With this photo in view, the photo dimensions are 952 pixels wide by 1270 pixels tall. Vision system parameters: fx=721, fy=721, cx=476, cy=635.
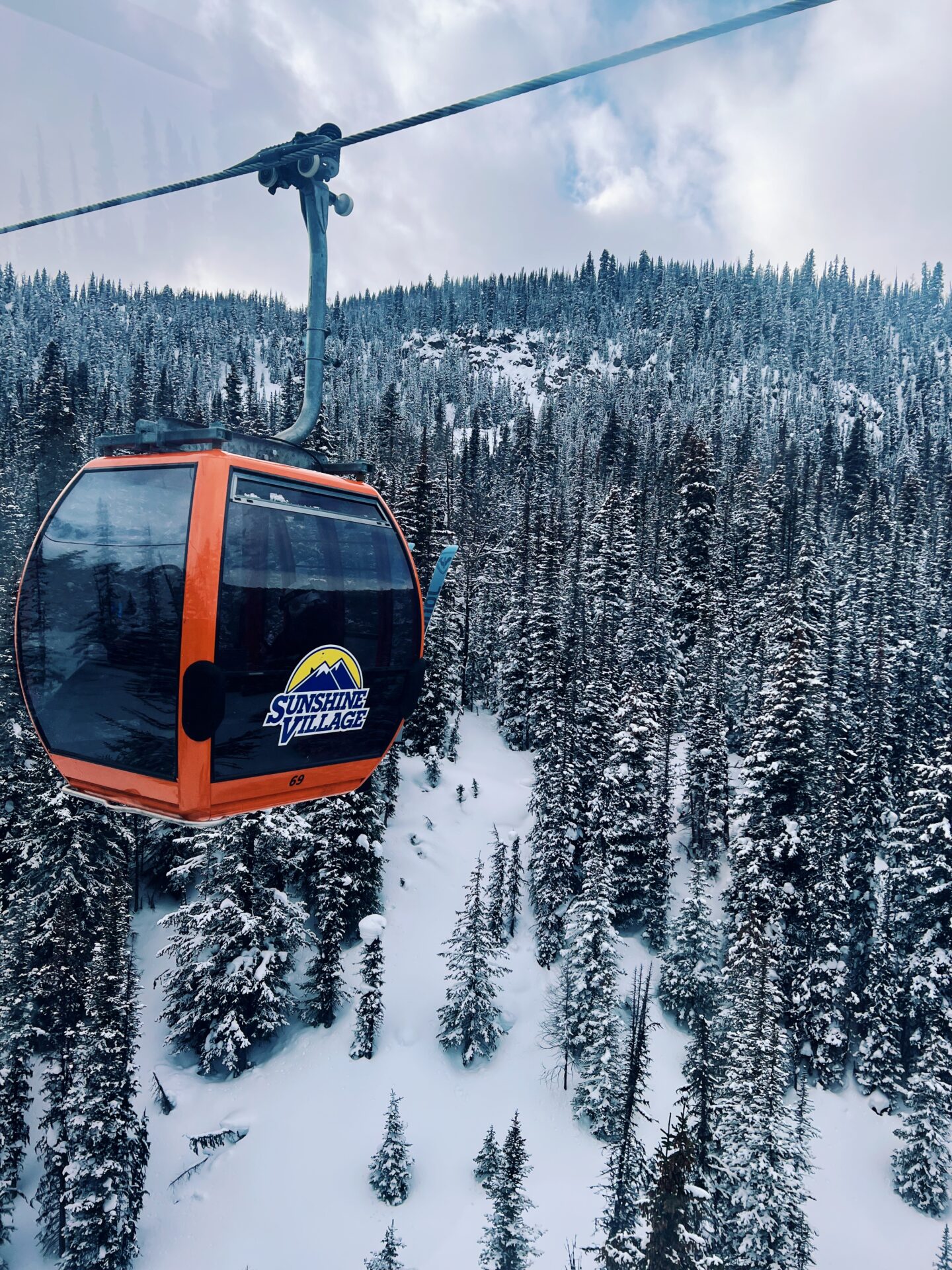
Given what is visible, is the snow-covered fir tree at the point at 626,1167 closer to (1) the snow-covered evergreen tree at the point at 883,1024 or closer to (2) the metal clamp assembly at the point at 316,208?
(1) the snow-covered evergreen tree at the point at 883,1024

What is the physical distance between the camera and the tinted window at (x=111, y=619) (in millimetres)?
4719

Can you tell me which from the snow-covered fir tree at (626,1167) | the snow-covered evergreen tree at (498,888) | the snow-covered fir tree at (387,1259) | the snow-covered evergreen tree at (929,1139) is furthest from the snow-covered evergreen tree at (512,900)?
the snow-covered evergreen tree at (929,1139)

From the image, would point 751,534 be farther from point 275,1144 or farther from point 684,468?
point 275,1144

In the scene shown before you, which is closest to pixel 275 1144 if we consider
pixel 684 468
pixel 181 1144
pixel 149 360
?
pixel 181 1144

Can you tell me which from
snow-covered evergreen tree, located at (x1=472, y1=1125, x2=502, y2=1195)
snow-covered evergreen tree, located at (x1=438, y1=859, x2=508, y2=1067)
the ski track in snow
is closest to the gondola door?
snow-covered evergreen tree, located at (x1=438, y1=859, x2=508, y2=1067)

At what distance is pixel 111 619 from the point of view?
4.99 meters

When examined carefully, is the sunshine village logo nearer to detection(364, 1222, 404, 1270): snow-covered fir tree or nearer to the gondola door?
the gondola door

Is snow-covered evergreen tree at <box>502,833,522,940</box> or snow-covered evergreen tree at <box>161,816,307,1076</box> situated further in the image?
snow-covered evergreen tree at <box>502,833,522,940</box>

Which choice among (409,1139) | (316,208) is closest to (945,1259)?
(409,1139)

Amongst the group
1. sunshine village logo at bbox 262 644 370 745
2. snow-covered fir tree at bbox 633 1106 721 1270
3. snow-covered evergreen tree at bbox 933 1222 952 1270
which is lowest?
snow-covered evergreen tree at bbox 933 1222 952 1270

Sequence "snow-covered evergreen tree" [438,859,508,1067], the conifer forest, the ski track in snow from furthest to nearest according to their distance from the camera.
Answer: "snow-covered evergreen tree" [438,859,508,1067] < the ski track in snow < the conifer forest

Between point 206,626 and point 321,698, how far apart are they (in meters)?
1.12

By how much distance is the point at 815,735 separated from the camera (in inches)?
1258

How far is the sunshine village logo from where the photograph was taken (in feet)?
16.7
